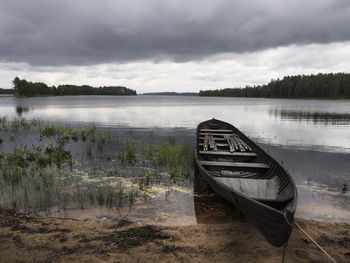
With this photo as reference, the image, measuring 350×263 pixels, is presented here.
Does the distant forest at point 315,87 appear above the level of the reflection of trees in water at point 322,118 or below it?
above

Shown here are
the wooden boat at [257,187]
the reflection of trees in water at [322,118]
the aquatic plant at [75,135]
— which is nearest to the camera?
the wooden boat at [257,187]

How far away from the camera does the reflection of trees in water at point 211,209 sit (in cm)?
719

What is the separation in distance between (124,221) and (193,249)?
2.54 m

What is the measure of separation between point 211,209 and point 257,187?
192 centimetres

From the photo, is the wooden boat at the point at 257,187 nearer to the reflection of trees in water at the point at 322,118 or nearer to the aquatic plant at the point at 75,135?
the aquatic plant at the point at 75,135

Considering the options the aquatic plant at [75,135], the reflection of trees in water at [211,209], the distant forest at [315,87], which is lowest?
the reflection of trees in water at [211,209]

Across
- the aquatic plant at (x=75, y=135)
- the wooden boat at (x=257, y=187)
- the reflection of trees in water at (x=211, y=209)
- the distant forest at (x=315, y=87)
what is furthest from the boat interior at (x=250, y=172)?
the distant forest at (x=315, y=87)

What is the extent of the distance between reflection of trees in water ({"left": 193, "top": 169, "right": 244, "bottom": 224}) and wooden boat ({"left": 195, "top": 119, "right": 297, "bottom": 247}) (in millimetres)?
1044

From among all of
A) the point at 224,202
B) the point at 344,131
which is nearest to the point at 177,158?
the point at 224,202

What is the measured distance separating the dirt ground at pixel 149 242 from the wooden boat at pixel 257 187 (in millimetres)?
1018

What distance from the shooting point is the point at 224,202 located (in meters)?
8.30

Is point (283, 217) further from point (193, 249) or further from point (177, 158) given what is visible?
point (177, 158)

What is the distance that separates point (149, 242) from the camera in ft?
18.4

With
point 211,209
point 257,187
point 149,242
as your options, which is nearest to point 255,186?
point 257,187
